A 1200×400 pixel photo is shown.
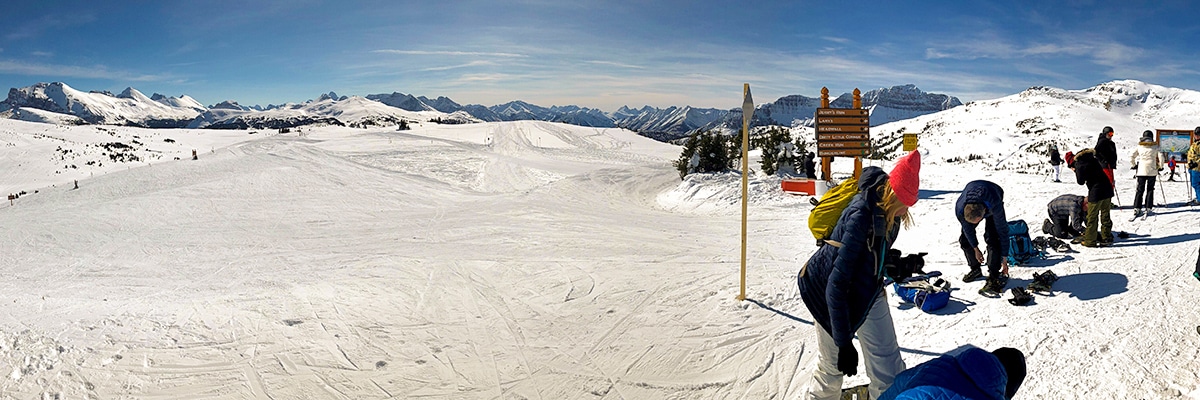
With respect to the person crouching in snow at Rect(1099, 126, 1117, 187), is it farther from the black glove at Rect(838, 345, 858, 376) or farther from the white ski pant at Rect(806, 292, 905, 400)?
the black glove at Rect(838, 345, 858, 376)

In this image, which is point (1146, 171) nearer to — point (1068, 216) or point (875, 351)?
point (1068, 216)

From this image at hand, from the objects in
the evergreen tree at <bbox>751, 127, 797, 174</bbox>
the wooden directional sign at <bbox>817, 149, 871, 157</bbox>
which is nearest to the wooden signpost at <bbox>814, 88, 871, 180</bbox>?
the wooden directional sign at <bbox>817, 149, 871, 157</bbox>

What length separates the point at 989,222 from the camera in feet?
20.1

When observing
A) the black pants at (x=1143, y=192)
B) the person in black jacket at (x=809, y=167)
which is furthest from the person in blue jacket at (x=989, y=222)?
the person in black jacket at (x=809, y=167)

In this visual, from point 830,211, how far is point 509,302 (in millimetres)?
5574

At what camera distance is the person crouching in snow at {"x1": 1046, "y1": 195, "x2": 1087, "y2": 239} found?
745cm

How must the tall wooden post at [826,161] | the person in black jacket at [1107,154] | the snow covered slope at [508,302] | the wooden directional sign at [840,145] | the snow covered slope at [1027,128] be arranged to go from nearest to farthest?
the snow covered slope at [508,302] < the person in black jacket at [1107,154] < the wooden directional sign at [840,145] < the tall wooden post at [826,161] < the snow covered slope at [1027,128]

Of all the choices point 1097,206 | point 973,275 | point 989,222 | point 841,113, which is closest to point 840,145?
point 841,113

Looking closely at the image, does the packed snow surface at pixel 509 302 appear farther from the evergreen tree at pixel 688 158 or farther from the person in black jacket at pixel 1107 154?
the evergreen tree at pixel 688 158

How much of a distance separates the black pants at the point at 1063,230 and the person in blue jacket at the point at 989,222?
2.22 metres

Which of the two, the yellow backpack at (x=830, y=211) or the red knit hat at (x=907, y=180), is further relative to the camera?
the yellow backpack at (x=830, y=211)

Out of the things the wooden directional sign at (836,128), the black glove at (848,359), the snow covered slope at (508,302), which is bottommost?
the snow covered slope at (508,302)

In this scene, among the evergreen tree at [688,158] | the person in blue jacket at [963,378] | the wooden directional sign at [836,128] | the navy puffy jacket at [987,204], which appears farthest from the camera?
the evergreen tree at [688,158]

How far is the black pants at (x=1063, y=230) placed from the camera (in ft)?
24.6
